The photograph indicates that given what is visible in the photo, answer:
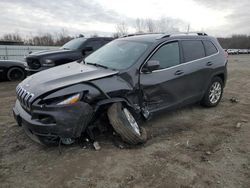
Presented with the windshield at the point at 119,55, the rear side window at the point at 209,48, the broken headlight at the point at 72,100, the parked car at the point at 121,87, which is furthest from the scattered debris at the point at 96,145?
the rear side window at the point at 209,48

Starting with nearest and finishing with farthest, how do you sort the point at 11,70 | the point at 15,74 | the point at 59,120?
the point at 59,120
the point at 11,70
the point at 15,74

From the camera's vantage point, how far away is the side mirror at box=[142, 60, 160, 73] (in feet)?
13.9

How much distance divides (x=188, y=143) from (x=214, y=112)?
2.07 m

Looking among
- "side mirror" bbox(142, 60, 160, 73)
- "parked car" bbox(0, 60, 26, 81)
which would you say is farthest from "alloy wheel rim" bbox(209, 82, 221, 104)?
"parked car" bbox(0, 60, 26, 81)

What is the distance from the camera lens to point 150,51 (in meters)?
4.47

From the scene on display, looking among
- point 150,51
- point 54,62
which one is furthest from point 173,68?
point 54,62

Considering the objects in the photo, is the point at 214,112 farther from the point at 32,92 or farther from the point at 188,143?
the point at 32,92

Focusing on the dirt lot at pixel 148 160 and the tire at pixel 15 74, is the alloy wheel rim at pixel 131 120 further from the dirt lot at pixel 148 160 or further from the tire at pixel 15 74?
the tire at pixel 15 74

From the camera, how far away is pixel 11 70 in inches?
407

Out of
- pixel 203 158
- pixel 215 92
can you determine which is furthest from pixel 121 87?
pixel 215 92

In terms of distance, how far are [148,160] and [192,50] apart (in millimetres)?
2882

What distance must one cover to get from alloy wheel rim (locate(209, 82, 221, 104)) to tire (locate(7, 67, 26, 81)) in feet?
26.1

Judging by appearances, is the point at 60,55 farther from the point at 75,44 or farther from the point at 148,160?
the point at 148,160

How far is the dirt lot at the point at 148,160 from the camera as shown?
302 centimetres
